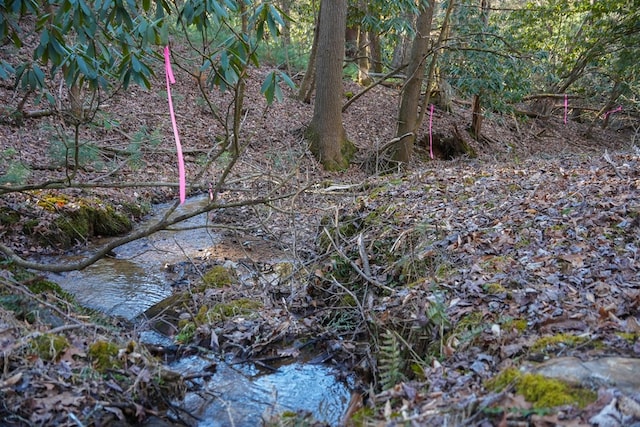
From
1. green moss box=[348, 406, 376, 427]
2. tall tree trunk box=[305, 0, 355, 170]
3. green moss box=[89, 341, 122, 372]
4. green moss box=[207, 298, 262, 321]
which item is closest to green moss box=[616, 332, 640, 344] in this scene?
green moss box=[348, 406, 376, 427]

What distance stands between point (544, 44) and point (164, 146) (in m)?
14.1

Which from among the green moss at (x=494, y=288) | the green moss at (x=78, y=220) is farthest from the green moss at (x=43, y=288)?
the green moss at (x=494, y=288)

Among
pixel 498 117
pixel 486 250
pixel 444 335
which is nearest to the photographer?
pixel 444 335

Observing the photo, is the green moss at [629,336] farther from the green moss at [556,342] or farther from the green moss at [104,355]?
the green moss at [104,355]

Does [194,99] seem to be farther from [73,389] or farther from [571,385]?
[571,385]

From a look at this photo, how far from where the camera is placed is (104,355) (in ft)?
10.9

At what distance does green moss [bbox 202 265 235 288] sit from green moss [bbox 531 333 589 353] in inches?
143

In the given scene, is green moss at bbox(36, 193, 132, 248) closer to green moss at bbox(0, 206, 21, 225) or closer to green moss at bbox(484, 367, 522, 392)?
green moss at bbox(0, 206, 21, 225)

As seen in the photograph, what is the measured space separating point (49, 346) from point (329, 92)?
908 centimetres

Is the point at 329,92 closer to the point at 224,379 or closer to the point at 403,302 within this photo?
the point at 403,302

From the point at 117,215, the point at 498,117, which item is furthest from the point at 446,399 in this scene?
the point at 498,117

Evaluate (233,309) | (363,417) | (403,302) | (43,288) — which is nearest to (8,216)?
(43,288)

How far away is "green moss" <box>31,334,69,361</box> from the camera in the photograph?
3.16m

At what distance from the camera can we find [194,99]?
1410 cm
